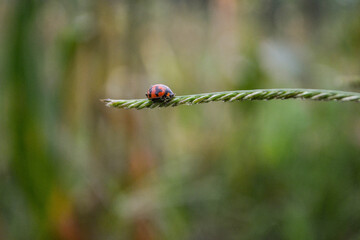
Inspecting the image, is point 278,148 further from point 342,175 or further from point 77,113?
point 77,113

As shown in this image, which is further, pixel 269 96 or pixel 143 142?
pixel 143 142

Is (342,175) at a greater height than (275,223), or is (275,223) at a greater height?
(342,175)

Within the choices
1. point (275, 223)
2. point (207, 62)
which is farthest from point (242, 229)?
point (207, 62)

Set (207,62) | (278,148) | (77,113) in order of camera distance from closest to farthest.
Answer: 1. (77,113)
2. (278,148)
3. (207,62)

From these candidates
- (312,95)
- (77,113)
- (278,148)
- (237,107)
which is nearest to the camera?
(312,95)

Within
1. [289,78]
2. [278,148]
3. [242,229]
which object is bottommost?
[242,229]

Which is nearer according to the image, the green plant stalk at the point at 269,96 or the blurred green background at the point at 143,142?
the green plant stalk at the point at 269,96

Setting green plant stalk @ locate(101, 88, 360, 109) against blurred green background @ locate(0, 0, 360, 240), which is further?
blurred green background @ locate(0, 0, 360, 240)

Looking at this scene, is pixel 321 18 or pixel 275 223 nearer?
pixel 275 223
